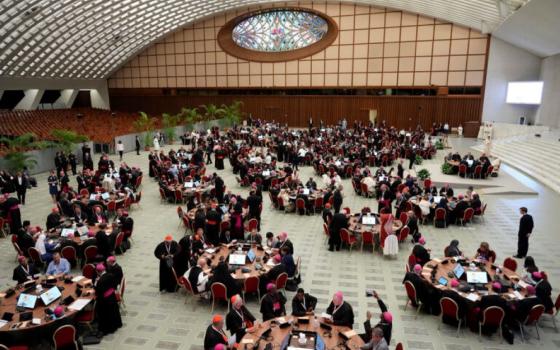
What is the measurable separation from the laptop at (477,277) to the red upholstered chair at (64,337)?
7891 mm

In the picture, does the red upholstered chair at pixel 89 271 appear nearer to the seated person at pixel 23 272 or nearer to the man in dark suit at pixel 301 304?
the seated person at pixel 23 272

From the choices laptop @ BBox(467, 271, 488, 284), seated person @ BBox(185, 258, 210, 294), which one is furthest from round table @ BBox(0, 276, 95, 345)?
laptop @ BBox(467, 271, 488, 284)

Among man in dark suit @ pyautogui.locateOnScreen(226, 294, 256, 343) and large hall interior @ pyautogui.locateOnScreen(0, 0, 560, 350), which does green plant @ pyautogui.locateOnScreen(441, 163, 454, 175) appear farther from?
man in dark suit @ pyautogui.locateOnScreen(226, 294, 256, 343)

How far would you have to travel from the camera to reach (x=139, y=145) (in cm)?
2886

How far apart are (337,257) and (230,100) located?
35.8 metres

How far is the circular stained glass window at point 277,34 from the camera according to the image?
38.9 metres

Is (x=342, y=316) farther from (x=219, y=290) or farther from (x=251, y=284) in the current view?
(x=219, y=290)

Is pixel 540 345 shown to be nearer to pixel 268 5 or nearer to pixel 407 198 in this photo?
pixel 407 198

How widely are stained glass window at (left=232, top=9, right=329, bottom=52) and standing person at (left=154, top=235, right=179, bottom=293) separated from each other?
34421 millimetres

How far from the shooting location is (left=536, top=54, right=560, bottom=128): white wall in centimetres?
2802

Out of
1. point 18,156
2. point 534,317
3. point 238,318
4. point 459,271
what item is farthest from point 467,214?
point 18,156

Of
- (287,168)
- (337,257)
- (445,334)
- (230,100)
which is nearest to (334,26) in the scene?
(230,100)

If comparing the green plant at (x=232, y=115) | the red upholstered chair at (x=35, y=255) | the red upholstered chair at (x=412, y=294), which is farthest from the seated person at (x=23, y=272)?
the green plant at (x=232, y=115)

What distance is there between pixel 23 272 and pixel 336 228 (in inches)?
318
